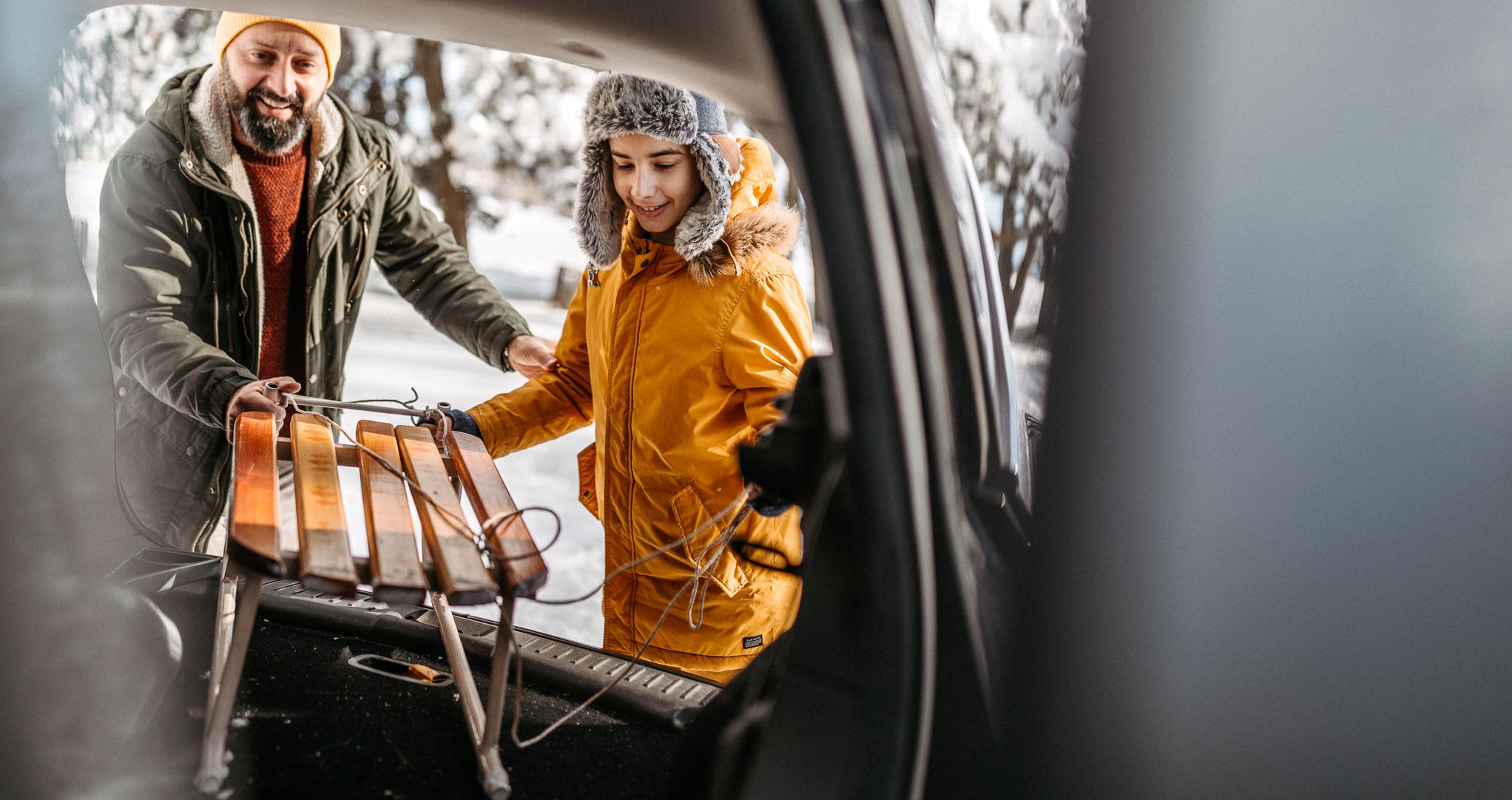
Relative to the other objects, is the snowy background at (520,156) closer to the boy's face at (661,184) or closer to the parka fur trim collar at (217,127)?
the parka fur trim collar at (217,127)

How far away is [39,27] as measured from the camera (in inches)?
37.2

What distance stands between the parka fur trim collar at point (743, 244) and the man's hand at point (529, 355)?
609 millimetres

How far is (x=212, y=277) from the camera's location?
2383 mm

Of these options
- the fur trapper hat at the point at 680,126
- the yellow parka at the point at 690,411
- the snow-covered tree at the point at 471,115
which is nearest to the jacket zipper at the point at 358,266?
the yellow parka at the point at 690,411

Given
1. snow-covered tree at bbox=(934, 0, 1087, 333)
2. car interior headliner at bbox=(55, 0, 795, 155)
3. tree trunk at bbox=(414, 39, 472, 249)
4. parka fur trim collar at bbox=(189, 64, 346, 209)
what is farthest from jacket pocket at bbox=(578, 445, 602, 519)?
→ tree trunk at bbox=(414, 39, 472, 249)

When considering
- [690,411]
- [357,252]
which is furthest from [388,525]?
[357,252]

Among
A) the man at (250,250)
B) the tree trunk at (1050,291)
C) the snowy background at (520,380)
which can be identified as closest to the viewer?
the tree trunk at (1050,291)

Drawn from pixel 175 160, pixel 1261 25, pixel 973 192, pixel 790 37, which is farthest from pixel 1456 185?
pixel 175 160

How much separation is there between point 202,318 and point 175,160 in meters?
0.33

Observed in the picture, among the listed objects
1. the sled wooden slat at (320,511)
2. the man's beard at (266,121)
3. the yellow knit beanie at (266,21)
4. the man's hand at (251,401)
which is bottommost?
the sled wooden slat at (320,511)

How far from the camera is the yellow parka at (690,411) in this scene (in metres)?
1.90

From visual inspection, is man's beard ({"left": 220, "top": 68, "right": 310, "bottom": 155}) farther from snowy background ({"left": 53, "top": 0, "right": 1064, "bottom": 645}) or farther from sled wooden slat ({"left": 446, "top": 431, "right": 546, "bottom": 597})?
sled wooden slat ({"left": 446, "top": 431, "right": 546, "bottom": 597})

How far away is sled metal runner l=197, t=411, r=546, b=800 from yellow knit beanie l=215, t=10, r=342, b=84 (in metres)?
1.20

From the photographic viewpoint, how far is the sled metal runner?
1.27 meters
